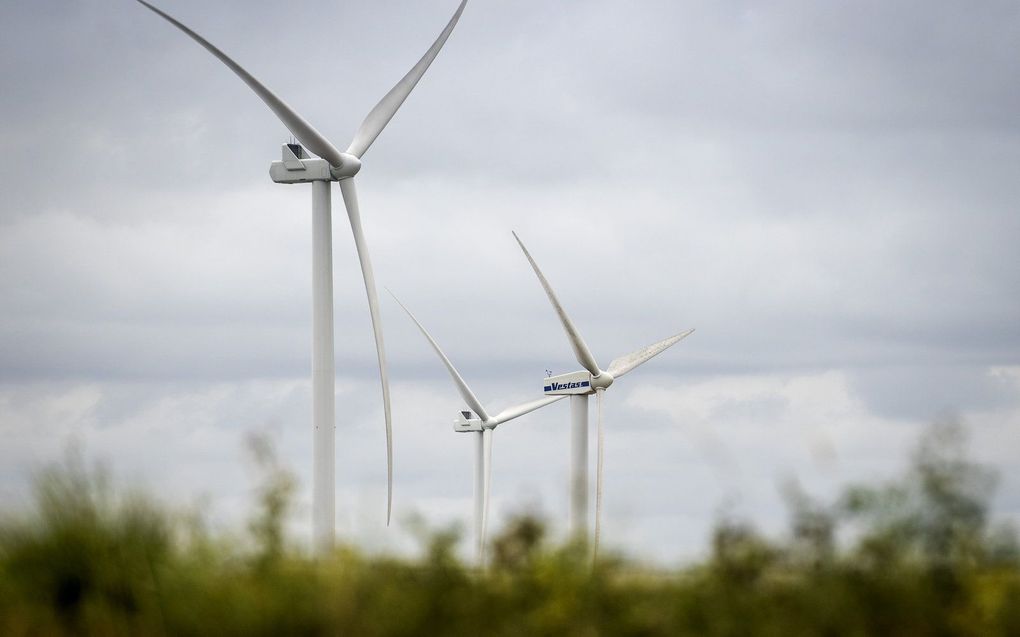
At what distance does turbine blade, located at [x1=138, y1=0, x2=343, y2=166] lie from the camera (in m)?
31.3

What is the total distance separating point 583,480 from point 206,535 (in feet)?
15.6

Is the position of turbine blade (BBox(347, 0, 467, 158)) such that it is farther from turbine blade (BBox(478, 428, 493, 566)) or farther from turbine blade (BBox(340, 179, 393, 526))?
turbine blade (BBox(478, 428, 493, 566))

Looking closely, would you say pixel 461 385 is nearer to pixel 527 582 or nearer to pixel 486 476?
pixel 486 476

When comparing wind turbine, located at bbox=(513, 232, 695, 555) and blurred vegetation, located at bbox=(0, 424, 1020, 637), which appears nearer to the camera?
blurred vegetation, located at bbox=(0, 424, 1020, 637)

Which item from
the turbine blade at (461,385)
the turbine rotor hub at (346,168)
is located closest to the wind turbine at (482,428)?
the turbine blade at (461,385)

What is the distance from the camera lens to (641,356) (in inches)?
2189

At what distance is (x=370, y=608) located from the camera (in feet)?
41.8

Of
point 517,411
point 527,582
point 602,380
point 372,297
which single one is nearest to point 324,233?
point 372,297

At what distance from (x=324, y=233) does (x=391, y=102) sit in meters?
7.76

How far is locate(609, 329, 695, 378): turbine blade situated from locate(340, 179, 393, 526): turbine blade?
2263cm

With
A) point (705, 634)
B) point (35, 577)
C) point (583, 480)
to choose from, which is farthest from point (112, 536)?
point (705, 634)

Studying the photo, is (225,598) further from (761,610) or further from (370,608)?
(761,610)

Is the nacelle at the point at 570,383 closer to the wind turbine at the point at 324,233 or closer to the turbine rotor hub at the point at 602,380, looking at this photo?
the turbine rotor hub at the point at 602,380

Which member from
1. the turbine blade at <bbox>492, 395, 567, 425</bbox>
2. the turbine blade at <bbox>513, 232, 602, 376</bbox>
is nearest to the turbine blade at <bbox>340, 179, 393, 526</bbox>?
the turbine blade at <bbox>513, 232, 602, 376</bbox>
